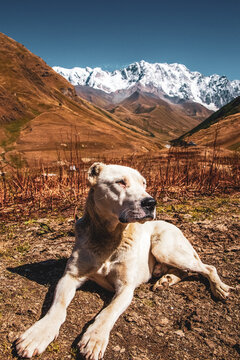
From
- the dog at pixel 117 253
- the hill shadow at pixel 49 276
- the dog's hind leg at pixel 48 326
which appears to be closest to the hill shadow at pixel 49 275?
the hill shadow at pixel 49 276

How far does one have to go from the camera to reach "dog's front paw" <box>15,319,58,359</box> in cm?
229

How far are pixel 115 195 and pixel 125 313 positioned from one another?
1.29 metres

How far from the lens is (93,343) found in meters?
2.36

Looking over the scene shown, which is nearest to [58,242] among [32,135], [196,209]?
[196,209]

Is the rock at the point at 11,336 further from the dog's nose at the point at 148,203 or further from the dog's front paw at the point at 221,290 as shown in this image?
the dog's front paw at the point at 221,290

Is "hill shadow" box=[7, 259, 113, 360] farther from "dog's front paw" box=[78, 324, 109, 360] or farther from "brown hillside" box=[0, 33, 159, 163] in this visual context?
"brown hillside" box=[0, 33, 159, 163]

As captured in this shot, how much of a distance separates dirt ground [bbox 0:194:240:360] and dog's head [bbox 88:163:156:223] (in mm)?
1035

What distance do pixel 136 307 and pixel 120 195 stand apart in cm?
127

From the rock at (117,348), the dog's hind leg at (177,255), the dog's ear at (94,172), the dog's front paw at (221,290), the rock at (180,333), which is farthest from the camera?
the dog's hind leg at (177,255)

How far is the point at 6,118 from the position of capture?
120 feet

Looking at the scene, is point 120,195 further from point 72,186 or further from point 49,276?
point 72,186

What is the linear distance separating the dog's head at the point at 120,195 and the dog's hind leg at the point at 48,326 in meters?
0.92

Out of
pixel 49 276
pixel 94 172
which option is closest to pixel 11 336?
pixel 49 276

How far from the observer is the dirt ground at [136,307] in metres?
2.42
